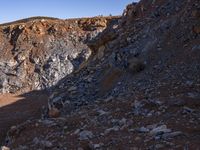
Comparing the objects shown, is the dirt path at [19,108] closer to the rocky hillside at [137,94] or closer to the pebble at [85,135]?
the rocky hillside at [137,94]

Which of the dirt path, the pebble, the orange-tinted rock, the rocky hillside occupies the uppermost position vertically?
the rocky hillside

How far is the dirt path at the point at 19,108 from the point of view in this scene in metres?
30.8

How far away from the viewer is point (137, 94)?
14734mm

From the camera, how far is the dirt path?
3082 centimetres

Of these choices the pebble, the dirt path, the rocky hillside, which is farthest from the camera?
the dirt path

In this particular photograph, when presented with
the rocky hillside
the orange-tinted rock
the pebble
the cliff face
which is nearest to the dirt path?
the cliff face

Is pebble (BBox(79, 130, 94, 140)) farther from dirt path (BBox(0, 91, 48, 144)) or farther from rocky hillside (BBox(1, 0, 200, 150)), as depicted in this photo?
dirt path (BBox(0, 91, 48, 144))

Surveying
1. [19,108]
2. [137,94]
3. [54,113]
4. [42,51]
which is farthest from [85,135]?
[42,51]

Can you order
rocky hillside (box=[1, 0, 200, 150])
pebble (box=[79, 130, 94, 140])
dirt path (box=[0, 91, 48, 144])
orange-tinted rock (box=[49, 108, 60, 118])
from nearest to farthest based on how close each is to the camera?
1. rocky hillside (box=[1, 0, 200, 150])
2. pebble (box=[79, 130, 94, 140])
3. orange-tinted rock (box=[49, 108, 60, 118])
4. dirt path (box=[0, 91, 48, 144])

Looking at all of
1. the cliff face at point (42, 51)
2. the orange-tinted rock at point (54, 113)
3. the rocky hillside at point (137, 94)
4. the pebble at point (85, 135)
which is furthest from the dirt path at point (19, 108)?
the pebble at point (85, 135)

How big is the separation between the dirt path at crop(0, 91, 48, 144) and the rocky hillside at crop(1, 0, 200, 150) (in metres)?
9.01

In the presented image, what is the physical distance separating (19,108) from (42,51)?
1376cm

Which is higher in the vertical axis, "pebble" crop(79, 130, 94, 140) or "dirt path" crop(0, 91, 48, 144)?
"pebble" crop(79, 130, 94, 140)

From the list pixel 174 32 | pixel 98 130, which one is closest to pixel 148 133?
pixel 98 130
